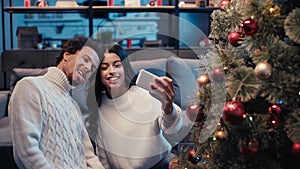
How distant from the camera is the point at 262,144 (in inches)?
38.1

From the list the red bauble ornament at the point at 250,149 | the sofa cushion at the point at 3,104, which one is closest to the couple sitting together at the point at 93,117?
the red bauble ornament at the point at 250,149

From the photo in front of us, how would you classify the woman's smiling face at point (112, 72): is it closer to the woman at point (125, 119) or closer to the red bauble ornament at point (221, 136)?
the woman at point (125, 119)

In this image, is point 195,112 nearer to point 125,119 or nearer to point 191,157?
point 191,157

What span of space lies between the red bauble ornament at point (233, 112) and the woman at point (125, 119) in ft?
2.18

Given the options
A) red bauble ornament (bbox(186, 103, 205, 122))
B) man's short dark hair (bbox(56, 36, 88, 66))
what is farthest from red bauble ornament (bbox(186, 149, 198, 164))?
man's short dark hair (bbox(56, 36, 88, 66))

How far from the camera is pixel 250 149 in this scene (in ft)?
3.12

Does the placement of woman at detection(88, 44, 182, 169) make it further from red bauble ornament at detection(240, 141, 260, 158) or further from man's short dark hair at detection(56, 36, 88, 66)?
red bauble ornament at detection(240, 141, 260, 158)

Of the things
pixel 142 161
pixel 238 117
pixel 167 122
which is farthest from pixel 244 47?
pixel 142 161

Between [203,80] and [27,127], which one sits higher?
[203,80]

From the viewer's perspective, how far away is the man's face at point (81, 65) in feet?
5.53

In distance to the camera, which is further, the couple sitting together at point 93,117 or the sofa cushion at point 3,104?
the sofa cushion at point 3,104

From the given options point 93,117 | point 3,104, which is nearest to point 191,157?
point 93,117

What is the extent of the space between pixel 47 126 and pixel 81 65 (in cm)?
29

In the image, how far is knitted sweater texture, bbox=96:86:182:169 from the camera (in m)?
1.66
